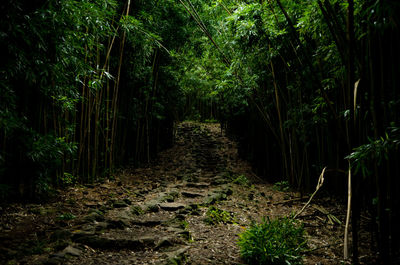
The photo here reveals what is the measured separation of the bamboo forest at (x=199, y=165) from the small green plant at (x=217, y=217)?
1.0 inches

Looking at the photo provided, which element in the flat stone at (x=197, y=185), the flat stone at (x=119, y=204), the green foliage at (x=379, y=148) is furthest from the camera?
the flat stone at (x=197, y=185)

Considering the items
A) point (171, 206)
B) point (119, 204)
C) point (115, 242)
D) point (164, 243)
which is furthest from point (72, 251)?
point (171, 206)

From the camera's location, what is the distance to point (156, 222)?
2.63 metres

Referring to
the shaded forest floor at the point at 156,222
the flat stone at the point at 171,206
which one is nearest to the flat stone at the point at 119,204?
the shaded forest floor at the point at 156,222

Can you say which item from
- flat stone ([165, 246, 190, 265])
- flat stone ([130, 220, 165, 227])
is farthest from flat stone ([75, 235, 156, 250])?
flat stone ([130, 220, 165, 227])

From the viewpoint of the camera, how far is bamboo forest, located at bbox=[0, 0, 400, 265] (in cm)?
169

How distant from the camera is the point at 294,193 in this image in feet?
13.5

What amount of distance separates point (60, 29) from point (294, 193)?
3.90 meters

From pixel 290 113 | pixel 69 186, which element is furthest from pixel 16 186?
pixel 290 113

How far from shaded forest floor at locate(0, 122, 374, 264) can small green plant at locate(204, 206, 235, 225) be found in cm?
3

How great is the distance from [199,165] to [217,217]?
3324 mm

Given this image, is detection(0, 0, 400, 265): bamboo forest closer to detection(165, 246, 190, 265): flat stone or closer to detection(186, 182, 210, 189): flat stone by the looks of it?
detection(165, 246, 190, 265): flat stone

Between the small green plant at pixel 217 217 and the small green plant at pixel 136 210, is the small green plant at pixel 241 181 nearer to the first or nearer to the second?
the small green plant at pixel 217 217

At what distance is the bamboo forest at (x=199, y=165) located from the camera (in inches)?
66.5
